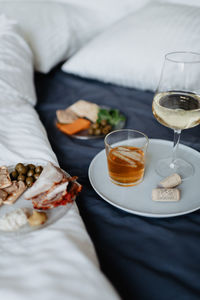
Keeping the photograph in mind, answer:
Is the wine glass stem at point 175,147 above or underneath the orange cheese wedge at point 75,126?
above

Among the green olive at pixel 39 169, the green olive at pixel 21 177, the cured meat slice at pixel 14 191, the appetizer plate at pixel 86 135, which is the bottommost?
the appetizer plate at pixel 86 135

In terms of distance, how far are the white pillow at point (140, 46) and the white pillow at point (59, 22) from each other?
15cm

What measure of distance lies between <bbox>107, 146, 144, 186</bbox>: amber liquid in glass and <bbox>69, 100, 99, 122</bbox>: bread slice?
0.36 metres

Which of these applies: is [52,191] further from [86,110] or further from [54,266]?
[86,110]

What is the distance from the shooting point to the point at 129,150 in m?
0.78

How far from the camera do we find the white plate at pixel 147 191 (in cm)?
69

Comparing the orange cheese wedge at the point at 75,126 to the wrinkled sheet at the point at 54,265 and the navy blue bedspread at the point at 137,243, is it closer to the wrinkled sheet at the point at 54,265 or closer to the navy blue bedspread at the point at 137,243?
the navy blue bedspread at the point at 137,243

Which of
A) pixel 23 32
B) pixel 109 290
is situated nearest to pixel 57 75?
pixel 23 32

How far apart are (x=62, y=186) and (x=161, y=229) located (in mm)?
231

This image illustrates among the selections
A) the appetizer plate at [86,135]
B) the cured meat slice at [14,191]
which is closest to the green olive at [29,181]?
the cured meat slice at [14,191]

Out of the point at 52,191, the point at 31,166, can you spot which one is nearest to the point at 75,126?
the point at 31,166

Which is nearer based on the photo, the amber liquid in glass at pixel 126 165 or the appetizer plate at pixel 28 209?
the appetizer plate at pixel 28 209

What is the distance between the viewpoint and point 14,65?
1208mm

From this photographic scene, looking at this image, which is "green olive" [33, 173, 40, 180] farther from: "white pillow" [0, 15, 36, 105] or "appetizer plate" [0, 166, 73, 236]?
"white pillow" [0, 15, 36, 105]
